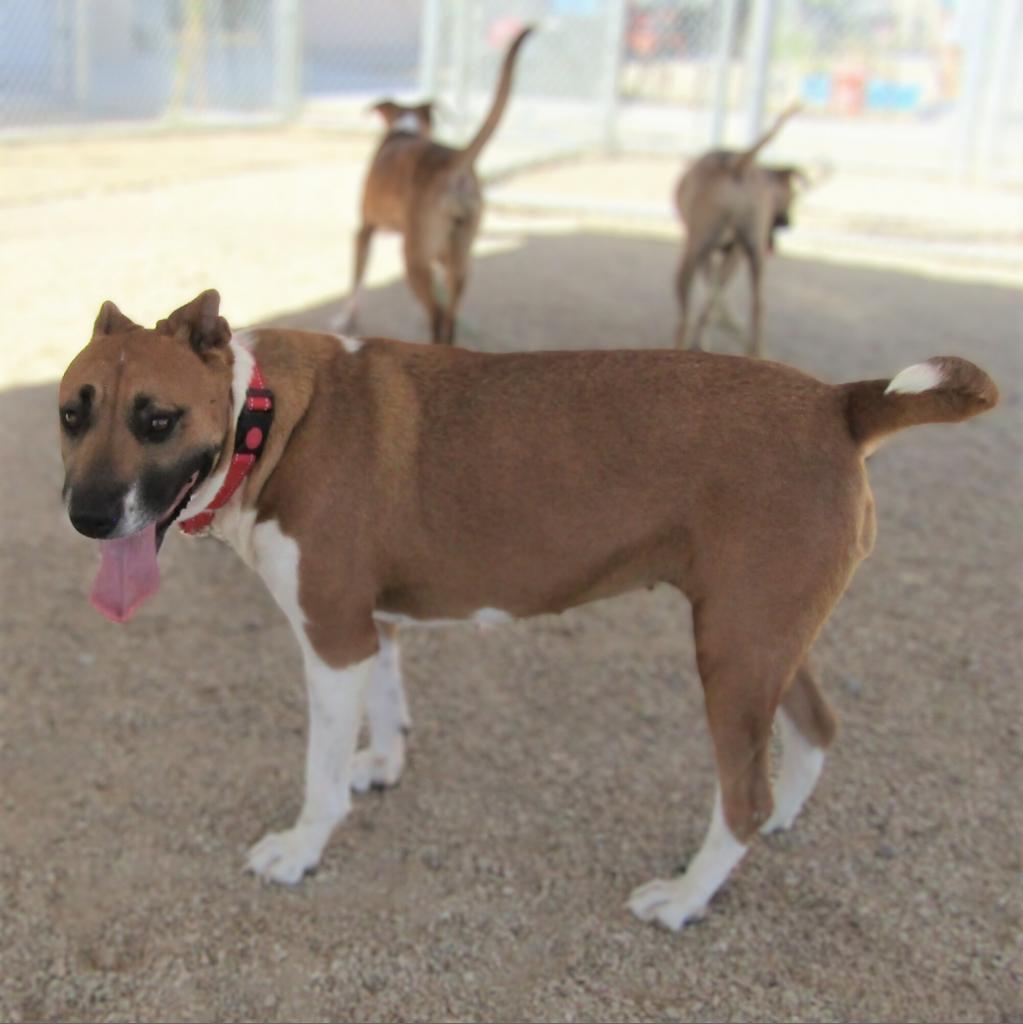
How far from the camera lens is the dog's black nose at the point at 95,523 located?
2.21 m

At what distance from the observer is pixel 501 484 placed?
2.61m

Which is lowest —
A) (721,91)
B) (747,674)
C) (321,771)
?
(321,771)

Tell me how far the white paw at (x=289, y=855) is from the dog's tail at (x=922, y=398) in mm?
1643

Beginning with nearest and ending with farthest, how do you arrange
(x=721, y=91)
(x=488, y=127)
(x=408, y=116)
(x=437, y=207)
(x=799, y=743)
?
1. (x=799, y=743)
2. (x=437, y=207)
3. (x=488, y=127)
4. (x=408, y=116)
5. (x=721, y=91)

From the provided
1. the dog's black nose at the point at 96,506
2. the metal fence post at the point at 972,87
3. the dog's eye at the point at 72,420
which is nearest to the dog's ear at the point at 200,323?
the dog's eye at the point at 72,420

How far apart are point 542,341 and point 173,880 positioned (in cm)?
496

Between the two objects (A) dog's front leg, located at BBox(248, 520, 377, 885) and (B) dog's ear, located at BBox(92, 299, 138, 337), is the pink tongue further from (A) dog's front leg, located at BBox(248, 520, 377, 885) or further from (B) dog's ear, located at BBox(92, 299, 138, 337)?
(B) dog's ear, located at BBox(92, 299, 138, 337)

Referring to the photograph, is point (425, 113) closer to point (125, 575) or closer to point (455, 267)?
point (455, 267)

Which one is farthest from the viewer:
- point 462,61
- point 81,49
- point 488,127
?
point 81,49

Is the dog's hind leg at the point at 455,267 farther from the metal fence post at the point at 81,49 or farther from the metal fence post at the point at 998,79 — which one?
the metal fence post at the point at 998,79

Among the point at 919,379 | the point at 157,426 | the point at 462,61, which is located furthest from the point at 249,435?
the point at 462,61

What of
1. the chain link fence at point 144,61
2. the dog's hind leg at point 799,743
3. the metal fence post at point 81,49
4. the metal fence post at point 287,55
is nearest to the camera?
the dog's hind leg at point 799,743

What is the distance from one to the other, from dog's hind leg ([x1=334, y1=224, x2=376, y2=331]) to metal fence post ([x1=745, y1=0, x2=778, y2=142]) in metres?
5.90

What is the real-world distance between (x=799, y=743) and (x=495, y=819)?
2.77 ft
